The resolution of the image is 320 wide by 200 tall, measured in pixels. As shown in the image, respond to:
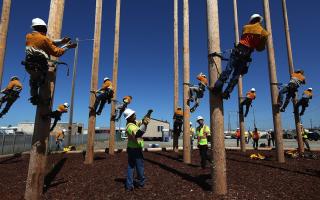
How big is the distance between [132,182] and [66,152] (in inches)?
372

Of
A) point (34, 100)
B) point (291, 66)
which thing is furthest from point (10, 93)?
point (291, 66)

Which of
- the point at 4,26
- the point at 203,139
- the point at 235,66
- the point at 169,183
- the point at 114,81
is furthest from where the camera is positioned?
the point at 114,81

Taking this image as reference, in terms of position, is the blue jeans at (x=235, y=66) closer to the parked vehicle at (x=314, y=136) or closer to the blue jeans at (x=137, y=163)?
the blue jeans at (x=137, y=163)

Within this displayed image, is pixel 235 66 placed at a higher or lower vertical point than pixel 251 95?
lower

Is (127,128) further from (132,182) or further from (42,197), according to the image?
→ (42,197)

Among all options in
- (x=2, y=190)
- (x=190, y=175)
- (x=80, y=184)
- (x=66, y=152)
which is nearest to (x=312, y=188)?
(x=190, y=175)

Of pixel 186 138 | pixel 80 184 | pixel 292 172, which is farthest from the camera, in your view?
pixel 186 138

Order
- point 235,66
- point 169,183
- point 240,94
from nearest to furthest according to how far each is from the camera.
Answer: point 235,66, point 169,183, point 240,94

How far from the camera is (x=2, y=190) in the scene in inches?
229

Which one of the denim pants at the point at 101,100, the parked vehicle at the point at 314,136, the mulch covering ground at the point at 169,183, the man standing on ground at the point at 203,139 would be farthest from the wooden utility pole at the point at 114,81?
the parked vehicle at the point at 314,136

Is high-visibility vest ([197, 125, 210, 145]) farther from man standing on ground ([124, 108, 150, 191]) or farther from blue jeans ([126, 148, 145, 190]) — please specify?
blue jeans ([126, 148, 145, 190])

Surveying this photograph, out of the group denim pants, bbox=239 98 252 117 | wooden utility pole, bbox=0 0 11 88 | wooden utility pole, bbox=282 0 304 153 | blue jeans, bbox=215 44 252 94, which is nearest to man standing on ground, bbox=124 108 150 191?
blue jeans, bbox=215 44 252 94

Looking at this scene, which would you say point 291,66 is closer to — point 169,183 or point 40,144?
point 169,183

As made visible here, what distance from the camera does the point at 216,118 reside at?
541 cm
